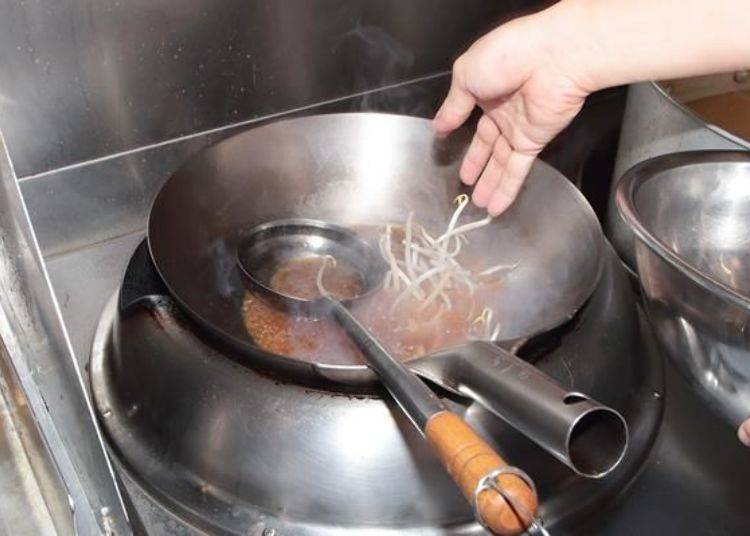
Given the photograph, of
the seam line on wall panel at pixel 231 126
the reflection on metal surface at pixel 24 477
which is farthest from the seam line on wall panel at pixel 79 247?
the reflection on metal surface at pixel 24 477

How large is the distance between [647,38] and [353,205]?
55 centimetres

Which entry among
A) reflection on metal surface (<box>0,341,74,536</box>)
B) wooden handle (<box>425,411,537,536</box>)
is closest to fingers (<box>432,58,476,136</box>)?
wooden handle (<box>425,411,537,536</box>)

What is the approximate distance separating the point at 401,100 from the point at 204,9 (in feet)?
1.48

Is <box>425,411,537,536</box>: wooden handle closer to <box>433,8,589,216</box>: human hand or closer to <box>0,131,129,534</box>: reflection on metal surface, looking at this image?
<box>0,131,129,534</box>: reflection on metal surface

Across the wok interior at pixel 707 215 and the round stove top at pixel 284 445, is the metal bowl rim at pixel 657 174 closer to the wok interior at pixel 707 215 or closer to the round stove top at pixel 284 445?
the wok interior at pixel 707 215

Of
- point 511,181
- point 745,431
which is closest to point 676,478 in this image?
point 745,431

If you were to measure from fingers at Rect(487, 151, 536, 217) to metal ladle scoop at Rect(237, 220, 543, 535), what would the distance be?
0.65 ft

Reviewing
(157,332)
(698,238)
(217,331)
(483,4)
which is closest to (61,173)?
(157,332)

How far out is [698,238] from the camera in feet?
3.62

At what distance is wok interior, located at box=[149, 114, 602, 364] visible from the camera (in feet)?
3.59

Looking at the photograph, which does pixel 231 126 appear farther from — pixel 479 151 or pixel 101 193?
pixel 479 151

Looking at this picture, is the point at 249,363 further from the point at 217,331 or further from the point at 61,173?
the point at 61,173

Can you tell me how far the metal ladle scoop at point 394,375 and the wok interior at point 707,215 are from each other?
413mm

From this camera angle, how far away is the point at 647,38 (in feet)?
3.09
